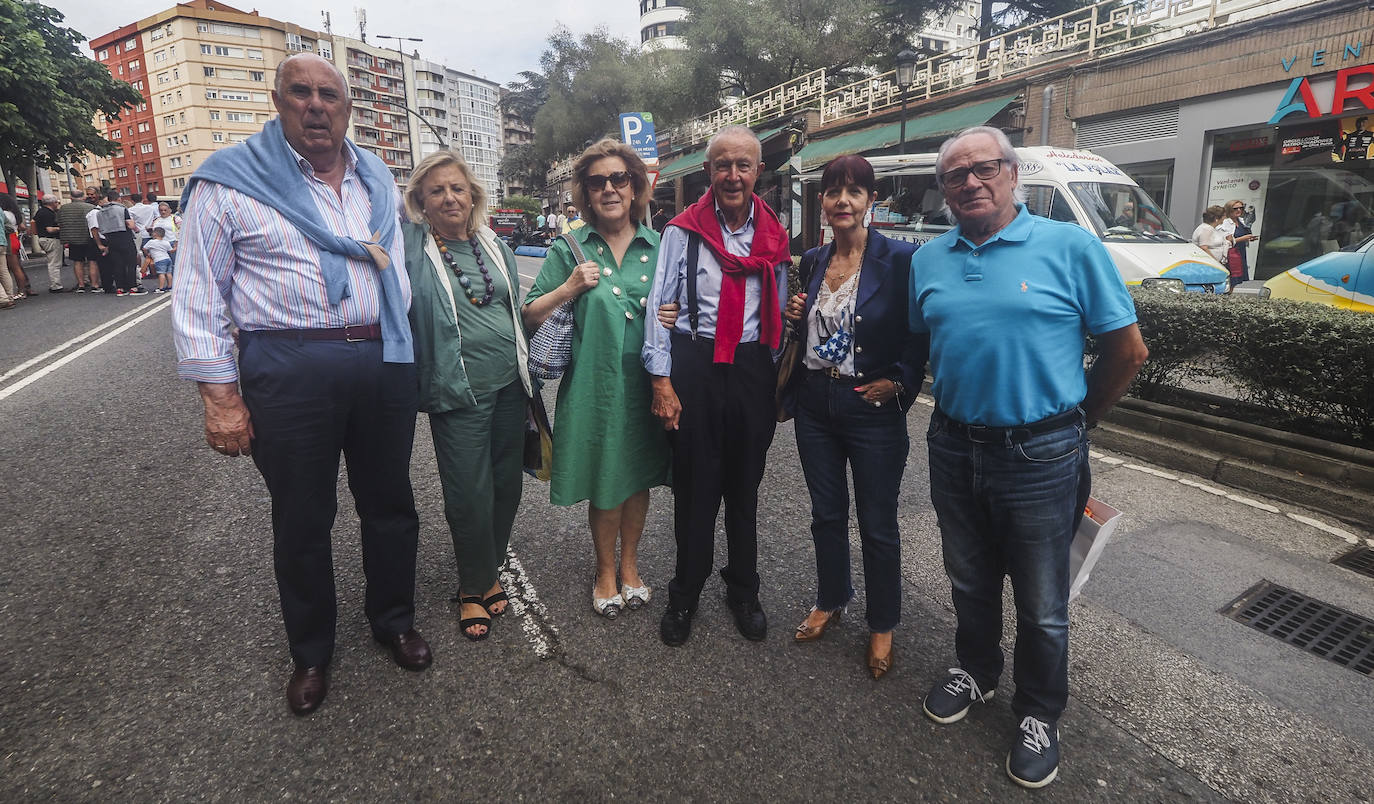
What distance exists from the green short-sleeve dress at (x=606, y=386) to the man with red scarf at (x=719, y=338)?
0.13 metres

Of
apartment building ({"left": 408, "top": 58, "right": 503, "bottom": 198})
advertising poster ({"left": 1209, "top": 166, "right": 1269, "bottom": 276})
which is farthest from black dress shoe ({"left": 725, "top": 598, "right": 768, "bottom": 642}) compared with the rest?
apartment building ({"left": 408, "top": 58, "right": 503, "bottom": 198})

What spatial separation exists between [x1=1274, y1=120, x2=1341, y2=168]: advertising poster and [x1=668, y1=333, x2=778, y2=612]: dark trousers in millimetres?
14546

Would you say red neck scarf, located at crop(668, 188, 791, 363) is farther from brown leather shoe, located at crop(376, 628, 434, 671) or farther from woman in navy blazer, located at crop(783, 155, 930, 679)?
brown leather shoe, located at crop(376, 628, 434, 671)

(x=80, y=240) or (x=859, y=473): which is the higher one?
(x=80, y=240)

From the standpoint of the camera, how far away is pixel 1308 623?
318cm

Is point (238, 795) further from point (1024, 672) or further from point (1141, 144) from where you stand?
point (1141, 144)

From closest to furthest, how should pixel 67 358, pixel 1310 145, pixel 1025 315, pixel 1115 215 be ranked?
pixel 1025 315 → pixel 67 358 → pixel 1115 215 → pixel 1310 145

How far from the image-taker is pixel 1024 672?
2.33 meters

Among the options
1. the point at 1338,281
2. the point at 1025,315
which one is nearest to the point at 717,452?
the point at 1025,315

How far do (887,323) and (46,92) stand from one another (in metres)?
22.7

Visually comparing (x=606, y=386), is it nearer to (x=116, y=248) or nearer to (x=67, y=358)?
(x=67, y=358)

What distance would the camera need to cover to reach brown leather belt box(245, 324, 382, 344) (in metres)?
2.34

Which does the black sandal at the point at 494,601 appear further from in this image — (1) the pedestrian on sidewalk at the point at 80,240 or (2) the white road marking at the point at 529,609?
(1) the pedestrian on sidewalk at the point at 80,240

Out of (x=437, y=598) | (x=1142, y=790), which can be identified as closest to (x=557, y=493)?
(x=437, y=598)
